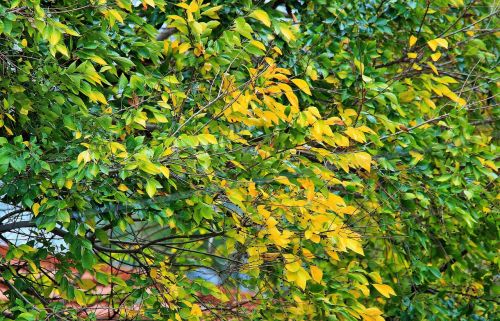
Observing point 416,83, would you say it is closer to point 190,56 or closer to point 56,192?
point 190,56

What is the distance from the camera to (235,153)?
4301 millimetres

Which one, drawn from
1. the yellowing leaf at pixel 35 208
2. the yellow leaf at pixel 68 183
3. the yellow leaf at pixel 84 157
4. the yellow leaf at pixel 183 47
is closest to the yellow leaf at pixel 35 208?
the yellowing leaf at pixel 35 208

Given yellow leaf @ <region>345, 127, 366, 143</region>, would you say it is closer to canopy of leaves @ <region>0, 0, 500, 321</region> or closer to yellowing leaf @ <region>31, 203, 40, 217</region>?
canopy of leaves @ <region>0, 0, 500, 321</region>

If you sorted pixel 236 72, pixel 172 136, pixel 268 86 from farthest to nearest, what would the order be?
pixel 236 72
pixel 268 86
pixel 172 136

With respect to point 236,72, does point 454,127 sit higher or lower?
lower

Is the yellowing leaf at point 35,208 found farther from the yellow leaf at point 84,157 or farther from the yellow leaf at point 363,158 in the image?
the yellow leaf at point 363,158

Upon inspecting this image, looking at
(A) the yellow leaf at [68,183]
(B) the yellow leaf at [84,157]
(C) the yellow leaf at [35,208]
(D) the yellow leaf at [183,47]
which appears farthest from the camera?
(D) the yellow leaf at [183,47]

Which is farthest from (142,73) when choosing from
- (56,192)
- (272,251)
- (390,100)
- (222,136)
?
(390,100)

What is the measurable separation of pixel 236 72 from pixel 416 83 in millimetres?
1533

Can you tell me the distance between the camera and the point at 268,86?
4.20 meters

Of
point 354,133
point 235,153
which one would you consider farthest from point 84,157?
point 354,133

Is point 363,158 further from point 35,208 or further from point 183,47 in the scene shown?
point 35,208

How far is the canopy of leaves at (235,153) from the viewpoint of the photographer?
12.8 feet

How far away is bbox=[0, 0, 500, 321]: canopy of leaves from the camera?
3.92 m
